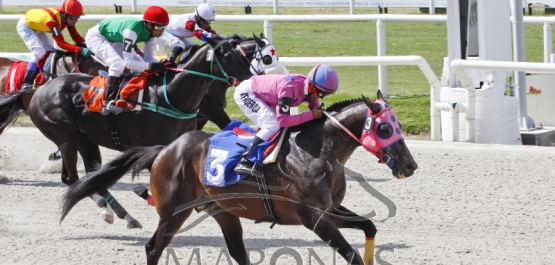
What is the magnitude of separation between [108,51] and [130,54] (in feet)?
1.37

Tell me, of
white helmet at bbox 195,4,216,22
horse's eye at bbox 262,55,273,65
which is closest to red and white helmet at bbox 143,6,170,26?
horse's eye at bbox 262,55,273,65

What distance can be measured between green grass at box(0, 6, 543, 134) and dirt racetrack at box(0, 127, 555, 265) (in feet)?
6.83

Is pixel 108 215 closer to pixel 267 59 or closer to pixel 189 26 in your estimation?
pixel 267 59

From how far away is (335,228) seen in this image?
17.6 feet

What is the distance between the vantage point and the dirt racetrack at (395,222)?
21.1 ft

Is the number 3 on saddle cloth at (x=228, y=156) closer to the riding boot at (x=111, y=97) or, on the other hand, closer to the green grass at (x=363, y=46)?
the riding boot at (x=111, y=97)

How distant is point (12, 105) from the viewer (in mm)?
8648

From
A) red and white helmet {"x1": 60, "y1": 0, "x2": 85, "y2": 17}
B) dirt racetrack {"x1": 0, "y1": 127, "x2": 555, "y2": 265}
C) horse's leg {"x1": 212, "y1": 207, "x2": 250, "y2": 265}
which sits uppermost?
red and white helmet {"x1": 60, "y1": 0, "x2": 85, "y2": 17}

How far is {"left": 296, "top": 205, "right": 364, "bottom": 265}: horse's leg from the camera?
5.25 meters

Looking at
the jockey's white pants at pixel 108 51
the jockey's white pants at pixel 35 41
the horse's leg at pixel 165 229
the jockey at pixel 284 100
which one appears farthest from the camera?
the jockey's white pants at pixel 35 41

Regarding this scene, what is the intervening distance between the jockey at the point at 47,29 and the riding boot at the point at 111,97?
4.80 ft

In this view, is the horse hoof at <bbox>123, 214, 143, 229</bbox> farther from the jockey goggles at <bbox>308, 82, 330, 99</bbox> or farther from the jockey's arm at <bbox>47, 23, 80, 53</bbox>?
the jockey's arm at <bbox>47, 23, 80, 53</bbox>

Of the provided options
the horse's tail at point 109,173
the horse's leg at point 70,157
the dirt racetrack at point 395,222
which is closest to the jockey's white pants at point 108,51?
the horse's leg at point 70,157

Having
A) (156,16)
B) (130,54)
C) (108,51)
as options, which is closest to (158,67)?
(130,54)
